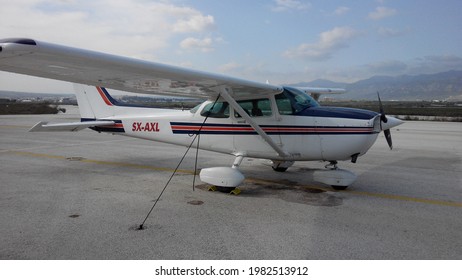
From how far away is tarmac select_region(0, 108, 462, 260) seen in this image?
374cm

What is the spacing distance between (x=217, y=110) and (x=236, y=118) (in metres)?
0.48

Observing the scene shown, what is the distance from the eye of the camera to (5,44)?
3414mm

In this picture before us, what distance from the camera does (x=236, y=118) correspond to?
7.00 m

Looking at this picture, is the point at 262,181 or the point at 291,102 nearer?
the point at 291,102

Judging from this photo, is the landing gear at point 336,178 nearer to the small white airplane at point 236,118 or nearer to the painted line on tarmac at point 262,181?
the small white airplane at point 236,118

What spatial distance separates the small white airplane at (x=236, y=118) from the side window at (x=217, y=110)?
2 centimetres

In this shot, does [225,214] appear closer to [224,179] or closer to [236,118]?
[224,179]

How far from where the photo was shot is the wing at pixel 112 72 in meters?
3.74

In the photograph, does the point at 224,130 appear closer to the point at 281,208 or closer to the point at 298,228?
the point at 281,208

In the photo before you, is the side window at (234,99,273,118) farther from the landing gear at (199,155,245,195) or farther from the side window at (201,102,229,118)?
the landing gear at (199,155,245,195)

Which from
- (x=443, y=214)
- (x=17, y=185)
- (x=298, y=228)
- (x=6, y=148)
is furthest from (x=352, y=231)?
(x=6, y=148)

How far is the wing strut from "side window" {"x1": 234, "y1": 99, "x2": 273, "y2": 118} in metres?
0.48

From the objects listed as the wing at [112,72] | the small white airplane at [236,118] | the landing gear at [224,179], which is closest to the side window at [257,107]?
the small white airplane at [236,118]

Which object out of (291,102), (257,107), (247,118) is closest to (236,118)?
(257,107)
